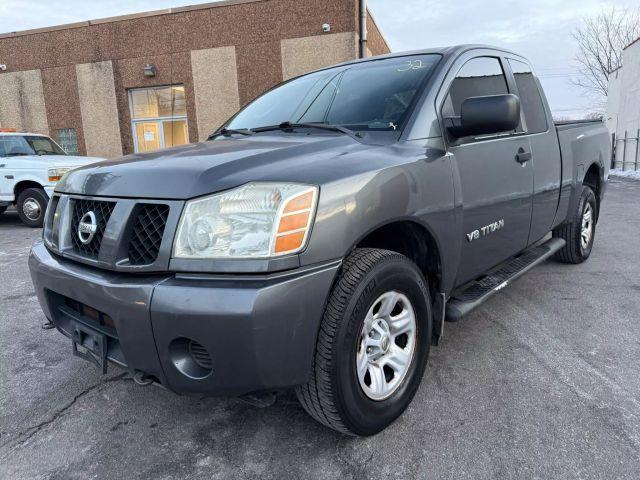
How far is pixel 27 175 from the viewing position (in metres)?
8.62

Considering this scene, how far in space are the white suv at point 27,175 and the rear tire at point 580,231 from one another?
7512 millimetres

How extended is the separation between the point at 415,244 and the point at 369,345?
0.64m

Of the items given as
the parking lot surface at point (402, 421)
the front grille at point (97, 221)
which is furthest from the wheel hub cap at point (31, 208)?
the front grille at point (97, 221)

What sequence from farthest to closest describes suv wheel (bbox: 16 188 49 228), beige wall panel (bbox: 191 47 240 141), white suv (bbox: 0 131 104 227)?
beige wall panel (bbox: 191 47 240 141), suv wheel (bbox: 16 188 49 228), white suv (bbox: 0 131 104 227)

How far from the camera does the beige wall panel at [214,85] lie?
14828mm

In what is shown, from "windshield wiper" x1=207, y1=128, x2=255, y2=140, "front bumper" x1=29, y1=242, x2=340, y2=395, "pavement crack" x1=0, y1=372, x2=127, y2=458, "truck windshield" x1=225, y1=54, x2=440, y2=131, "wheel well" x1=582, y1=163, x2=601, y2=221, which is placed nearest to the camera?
"front bumper" x1=29, y1=242, x2=340, y2=395

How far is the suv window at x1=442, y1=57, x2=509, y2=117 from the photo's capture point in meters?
2.81

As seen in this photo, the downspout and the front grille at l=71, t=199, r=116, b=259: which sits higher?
the downspout

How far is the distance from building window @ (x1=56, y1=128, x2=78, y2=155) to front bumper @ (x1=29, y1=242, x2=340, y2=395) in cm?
1679

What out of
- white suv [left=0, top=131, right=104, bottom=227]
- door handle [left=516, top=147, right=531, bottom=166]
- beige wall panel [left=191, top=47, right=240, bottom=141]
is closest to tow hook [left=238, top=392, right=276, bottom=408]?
door handle [left=516, top=147, right=531, bottom=166]

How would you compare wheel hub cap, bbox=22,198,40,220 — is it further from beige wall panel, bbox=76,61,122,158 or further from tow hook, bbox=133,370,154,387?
tow hook, bbox=133,370,154,387

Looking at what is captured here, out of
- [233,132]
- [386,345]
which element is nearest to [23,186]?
[233,132]

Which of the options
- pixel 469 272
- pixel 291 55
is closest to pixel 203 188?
pixel 469 272

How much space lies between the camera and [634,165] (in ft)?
64.4
